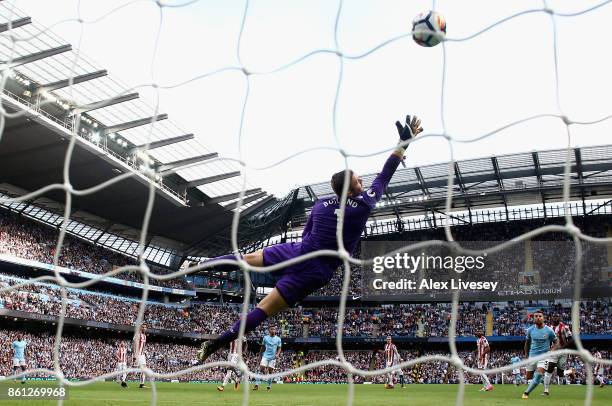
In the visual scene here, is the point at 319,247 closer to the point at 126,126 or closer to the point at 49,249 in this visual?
the point at 126,126

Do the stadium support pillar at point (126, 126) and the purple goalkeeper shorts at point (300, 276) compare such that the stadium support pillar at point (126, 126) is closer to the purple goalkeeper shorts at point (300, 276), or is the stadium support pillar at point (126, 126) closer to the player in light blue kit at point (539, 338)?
the player in light blue kit at point (539, 338)

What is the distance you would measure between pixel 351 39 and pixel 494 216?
127 feet

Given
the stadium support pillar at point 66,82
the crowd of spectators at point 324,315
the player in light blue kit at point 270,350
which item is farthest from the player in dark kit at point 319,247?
the crowd of spectators at point 324,315

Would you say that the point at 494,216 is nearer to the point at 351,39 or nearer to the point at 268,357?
the point at 268,357

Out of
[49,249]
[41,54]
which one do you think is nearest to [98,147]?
[41,54]

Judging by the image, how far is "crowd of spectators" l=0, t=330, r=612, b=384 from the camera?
27.7m

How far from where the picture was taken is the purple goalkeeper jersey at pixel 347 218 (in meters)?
4.83

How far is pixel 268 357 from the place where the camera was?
45.2 ft

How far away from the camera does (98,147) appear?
2672 centimetres

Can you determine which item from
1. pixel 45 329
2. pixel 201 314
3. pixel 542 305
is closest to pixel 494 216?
pixel 542 305

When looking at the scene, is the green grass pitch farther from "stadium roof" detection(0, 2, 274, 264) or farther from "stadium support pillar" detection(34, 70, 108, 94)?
"stadium support pillar" detection(34, 70, 108, 94)

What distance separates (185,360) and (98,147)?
1595 centimetres

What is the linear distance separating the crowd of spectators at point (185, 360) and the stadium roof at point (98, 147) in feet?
26.4

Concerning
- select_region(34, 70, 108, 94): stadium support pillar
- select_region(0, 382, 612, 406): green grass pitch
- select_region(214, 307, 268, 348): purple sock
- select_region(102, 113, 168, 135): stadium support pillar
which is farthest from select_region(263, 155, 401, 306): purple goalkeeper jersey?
select_region(102, 113, 168, 135): stadium support pillar
